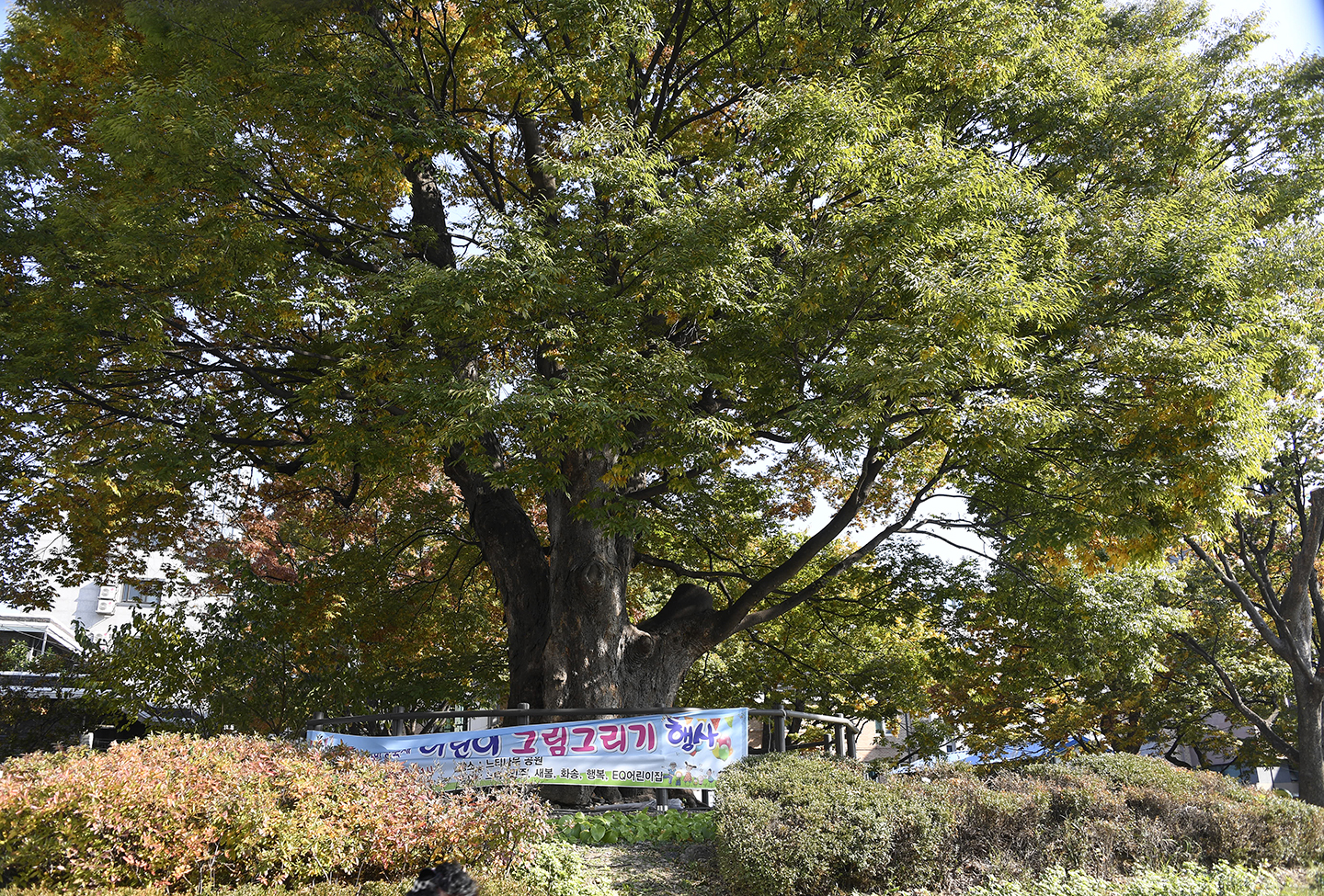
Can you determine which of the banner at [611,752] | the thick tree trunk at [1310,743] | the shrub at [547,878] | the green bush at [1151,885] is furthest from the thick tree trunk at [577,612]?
the thick tree trunk at [1310,743]

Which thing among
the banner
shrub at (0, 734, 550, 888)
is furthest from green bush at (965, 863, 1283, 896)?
shrub at (0, 734, 550, 888)

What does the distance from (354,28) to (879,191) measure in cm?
716

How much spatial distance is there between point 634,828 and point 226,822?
363 centimetres

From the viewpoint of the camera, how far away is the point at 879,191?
8.97 m

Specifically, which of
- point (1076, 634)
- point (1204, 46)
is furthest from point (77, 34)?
point (1204, 46)

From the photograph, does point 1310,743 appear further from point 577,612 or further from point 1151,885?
point 577,612

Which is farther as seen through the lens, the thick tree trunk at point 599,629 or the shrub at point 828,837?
the thick tree trunk at point 599,629

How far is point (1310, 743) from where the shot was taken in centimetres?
1544

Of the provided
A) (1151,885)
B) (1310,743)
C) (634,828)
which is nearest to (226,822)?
(634,828)

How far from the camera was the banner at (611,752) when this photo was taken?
8930mm

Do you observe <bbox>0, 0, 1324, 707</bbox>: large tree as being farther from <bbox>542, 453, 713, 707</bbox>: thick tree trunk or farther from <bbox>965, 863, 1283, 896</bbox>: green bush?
<bbox>965, 863, 1283, 896</bbox>: green bush

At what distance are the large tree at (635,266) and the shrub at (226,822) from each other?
3405 millimetres

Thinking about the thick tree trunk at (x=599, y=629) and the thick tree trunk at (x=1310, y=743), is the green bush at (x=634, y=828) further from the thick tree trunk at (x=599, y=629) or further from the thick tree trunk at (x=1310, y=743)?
the thick tree trunk at (x=1310, y=743)

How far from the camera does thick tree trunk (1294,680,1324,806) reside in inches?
600
